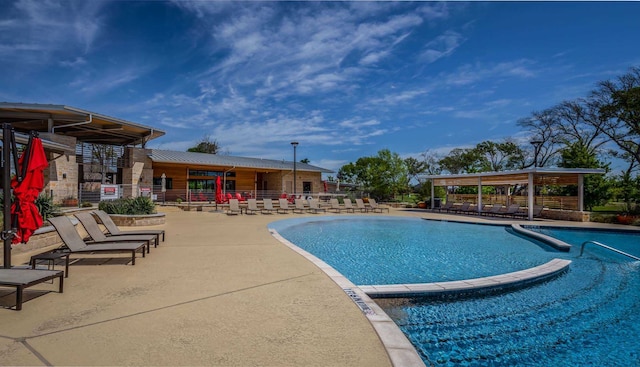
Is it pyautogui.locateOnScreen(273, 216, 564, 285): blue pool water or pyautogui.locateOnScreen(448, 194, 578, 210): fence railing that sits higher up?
pyautogui.locateOnScreen(448, 194, 578, 210): fence railing

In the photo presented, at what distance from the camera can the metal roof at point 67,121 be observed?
524 inches

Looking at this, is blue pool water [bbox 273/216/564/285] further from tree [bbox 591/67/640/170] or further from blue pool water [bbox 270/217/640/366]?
tree [bbox 591/67/640/170]

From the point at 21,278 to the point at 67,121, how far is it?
15.0 m

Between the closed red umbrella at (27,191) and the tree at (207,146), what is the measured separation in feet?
141

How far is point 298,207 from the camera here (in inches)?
768

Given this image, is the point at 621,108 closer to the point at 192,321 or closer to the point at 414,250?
the point at 414,250

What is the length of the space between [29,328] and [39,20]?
41.1 feet

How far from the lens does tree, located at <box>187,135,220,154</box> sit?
4606cm

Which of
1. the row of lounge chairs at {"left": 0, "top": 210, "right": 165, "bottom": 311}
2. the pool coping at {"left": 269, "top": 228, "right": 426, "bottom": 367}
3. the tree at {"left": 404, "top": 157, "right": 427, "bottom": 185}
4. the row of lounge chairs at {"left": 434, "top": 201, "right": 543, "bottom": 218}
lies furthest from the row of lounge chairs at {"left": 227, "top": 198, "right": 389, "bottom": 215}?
the tree at {"left": 404, "top": 157, "right": 427, "bottom": 185}

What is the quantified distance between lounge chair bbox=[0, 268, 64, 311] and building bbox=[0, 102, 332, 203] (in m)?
6.20

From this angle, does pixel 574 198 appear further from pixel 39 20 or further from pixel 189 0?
pixel 39 20

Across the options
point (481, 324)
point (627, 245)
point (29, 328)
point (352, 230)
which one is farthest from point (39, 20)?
point (627, 245)

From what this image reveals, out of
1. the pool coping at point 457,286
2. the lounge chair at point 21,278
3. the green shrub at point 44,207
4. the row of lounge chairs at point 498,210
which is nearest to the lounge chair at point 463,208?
the row of lounge chairs at point 498,210

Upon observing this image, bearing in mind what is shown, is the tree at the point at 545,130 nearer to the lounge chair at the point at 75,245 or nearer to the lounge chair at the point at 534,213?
the lounge chair at the point at 534,213
